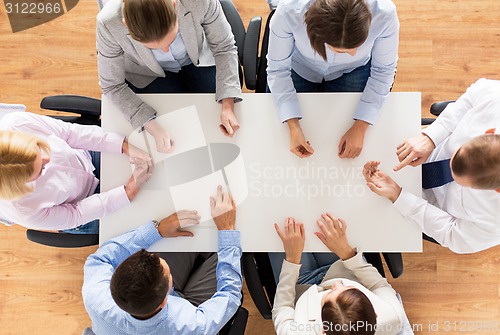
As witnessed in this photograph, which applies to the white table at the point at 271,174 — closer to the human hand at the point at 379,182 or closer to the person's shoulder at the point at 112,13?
the human hand at the point at 379,182

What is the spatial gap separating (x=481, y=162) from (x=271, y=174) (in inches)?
25.0

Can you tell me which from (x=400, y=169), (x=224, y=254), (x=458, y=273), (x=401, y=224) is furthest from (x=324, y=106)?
(x=458, y=273)

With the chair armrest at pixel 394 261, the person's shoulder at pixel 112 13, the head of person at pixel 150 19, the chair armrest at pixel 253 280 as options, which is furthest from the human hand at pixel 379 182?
the person's shoulder at pixel 112 13

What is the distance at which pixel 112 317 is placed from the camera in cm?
146

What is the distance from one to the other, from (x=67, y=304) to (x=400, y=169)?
1.64 m

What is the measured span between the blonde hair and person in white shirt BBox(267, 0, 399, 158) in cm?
79

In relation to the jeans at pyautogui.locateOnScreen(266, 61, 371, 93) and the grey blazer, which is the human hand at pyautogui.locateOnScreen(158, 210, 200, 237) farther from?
the jeans at pyautogui.locateOnScreen(266, 61, 371, 93)

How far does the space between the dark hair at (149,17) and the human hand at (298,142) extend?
0.50m

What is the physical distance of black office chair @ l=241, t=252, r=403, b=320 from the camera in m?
1.70

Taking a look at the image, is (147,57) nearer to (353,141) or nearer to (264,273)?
(353,141)

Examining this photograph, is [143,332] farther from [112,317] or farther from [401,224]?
[401,224]

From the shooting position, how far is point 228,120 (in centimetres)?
158

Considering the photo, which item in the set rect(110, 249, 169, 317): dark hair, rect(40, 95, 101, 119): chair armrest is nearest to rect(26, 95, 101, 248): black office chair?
rect(40, 95, 101, 119): chair armrest

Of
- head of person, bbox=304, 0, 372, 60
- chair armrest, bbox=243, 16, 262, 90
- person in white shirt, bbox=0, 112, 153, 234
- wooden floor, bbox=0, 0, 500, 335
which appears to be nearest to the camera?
head of person, bbox=304, 0, 372, 60
